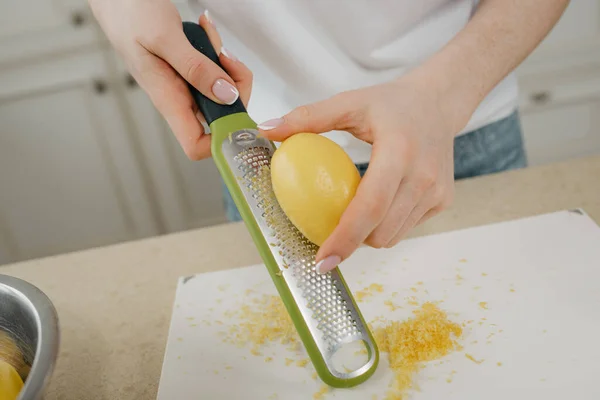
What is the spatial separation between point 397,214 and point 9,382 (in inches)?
18.9

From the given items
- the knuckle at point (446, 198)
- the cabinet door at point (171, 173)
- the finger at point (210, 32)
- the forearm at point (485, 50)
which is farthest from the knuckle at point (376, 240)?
the cabinet door at point (171, 173)

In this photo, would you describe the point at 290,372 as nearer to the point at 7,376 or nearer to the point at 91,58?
the point at 7,376

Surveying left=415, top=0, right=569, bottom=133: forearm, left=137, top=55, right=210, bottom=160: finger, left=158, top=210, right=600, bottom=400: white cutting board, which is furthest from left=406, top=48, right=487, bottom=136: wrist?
left=137, top=55, right=210, bottom=160: finger

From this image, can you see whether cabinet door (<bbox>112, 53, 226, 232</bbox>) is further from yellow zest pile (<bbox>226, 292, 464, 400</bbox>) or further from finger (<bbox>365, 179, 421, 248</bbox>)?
finger (<bbox>365, 179, 421, 248</bbox>)

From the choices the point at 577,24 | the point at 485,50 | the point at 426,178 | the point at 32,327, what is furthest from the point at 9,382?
the point at 577,24

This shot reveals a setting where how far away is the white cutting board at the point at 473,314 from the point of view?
0.66 m

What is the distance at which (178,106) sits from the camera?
776 millimetres

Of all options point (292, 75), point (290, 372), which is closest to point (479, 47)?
point (292, 75)

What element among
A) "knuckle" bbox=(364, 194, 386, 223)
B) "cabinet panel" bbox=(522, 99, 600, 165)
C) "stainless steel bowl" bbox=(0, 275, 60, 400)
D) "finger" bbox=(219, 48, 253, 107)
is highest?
"finger" bbox=(219, 48, 253, 107)

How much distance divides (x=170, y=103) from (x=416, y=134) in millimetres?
351

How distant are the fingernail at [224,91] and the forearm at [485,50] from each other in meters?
0.28

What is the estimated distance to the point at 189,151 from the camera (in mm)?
787

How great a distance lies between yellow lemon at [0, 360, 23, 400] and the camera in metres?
0.55

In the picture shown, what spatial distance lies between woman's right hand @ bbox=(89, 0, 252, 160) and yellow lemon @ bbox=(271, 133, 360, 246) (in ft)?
0.45
